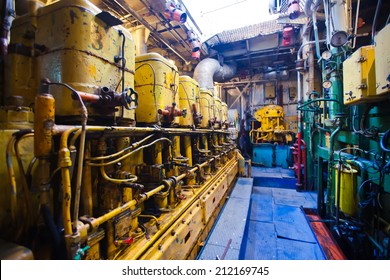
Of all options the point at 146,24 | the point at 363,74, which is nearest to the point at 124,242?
the point at 363,74

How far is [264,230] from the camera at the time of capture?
10.9 ft

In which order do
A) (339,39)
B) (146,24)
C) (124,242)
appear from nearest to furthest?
(124,242)
(339,39)
(146,24)

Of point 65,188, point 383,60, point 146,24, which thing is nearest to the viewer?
point 65,188

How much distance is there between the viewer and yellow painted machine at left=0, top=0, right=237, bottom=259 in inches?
36.5

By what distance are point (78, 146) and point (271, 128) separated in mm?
7900

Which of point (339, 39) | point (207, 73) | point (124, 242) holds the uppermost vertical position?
point (207, 73)

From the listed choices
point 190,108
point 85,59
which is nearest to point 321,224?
point 190,108

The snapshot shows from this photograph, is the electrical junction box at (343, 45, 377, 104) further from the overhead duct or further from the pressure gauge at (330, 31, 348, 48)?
the overhead duct

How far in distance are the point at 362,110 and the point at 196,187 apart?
8.97 ft

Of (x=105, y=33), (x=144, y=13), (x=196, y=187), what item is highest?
(x=144, y=13)

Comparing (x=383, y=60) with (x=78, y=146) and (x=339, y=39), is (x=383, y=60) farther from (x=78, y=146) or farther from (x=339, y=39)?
(x=78, y=146)

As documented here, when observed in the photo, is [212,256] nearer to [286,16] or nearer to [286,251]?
[286,251]

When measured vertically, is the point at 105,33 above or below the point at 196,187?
above

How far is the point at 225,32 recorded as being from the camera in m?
7.12
